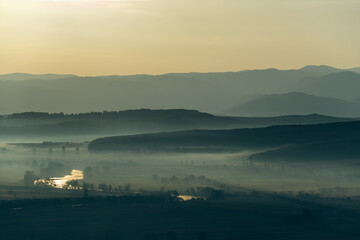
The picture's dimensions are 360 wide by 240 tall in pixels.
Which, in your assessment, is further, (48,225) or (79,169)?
(79,169)

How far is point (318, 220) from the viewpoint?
116m

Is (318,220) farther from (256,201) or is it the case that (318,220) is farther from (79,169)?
(79,169)

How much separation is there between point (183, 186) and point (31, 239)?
50.7 metres

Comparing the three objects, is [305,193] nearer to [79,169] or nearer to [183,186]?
[183,186]

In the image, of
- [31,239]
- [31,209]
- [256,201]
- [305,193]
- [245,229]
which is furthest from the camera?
[305,193]

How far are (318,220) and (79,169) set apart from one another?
81278 millimetres

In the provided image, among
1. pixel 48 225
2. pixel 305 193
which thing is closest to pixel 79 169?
pixel 305 193

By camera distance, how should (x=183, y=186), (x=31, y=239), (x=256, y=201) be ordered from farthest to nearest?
(x=183, y=186), (x=256, y=201), (x=31, y=239)

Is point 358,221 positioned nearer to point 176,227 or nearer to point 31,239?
point 176,227

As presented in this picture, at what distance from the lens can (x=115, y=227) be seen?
110 m

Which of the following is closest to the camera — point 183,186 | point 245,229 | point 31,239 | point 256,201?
point 31,239

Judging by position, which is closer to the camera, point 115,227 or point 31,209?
point 115,227

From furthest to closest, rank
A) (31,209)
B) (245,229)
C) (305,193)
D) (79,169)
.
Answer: (79,169), (305,193), (31,209), (245,229)

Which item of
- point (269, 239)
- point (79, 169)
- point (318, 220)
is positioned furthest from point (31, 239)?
point (79, 169)
